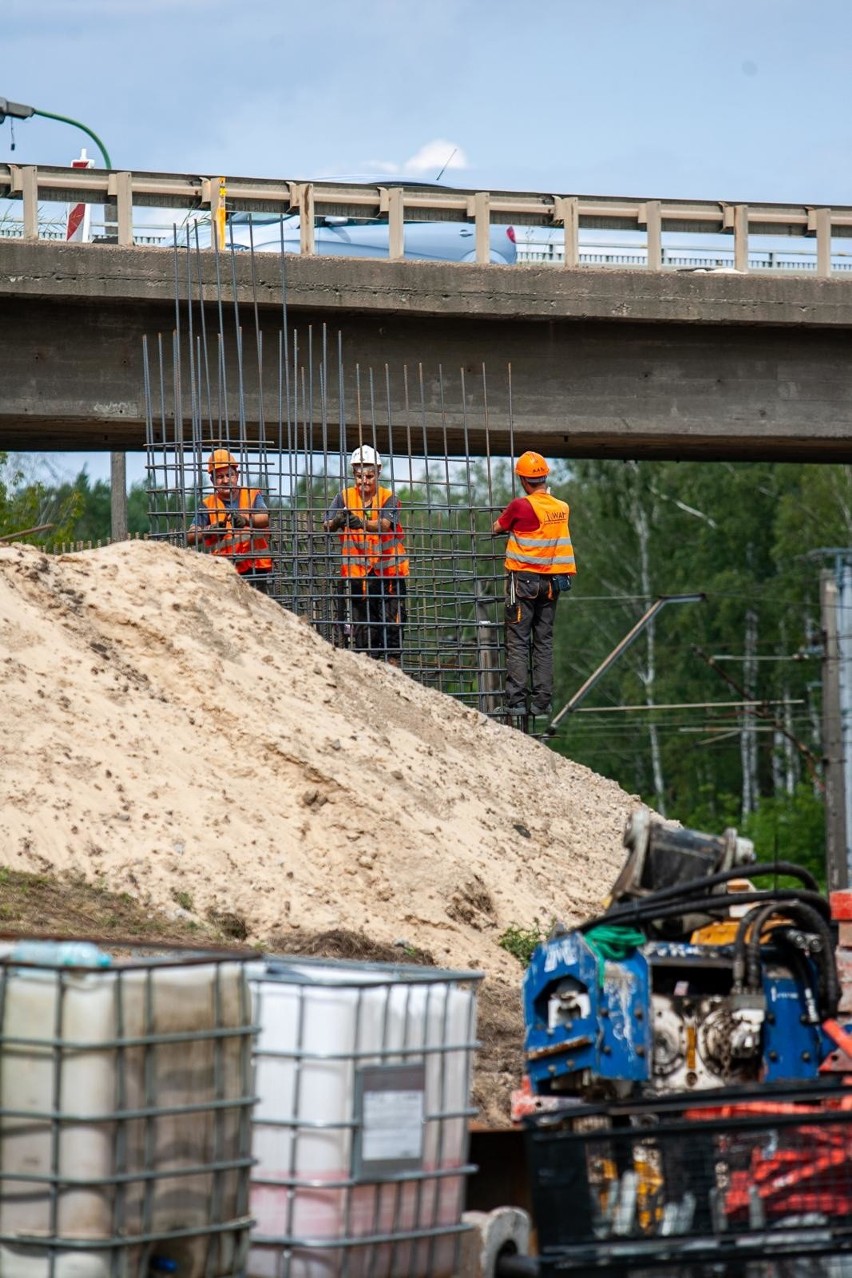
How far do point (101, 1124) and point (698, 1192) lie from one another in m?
1.26

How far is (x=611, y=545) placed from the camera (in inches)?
2032

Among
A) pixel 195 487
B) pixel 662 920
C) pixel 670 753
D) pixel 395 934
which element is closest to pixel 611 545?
pixel 670 753

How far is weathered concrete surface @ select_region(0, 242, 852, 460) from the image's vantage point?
18266 millimetres

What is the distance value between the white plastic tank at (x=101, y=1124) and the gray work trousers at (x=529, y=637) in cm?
1228

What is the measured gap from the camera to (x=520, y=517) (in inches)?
642

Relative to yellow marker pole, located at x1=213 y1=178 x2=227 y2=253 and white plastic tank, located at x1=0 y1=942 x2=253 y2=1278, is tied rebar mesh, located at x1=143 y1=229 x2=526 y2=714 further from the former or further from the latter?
white plastic tank, located at x1=0 y1=942 x2=253 y2=1278

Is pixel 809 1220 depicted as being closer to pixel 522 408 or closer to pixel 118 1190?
pixel 118 1190

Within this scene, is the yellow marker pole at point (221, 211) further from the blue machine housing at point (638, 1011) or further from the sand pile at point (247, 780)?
the blue machine housing at point (638, 1011)

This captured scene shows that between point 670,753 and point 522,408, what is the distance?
31.2 metres

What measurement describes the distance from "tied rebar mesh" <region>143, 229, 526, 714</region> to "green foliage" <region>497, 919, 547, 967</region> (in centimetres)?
458

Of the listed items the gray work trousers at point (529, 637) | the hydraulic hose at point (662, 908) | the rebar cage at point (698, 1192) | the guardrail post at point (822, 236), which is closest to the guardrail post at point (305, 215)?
the gray work trousers at point (529, 637)

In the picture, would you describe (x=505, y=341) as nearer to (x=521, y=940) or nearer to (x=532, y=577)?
(x=532, y=577)

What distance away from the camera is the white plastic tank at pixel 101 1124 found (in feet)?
13.7

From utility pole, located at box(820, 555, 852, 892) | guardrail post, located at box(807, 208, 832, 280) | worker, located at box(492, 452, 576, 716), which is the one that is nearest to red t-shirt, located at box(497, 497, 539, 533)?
worker, located at box(492, 452, 576, 716)
